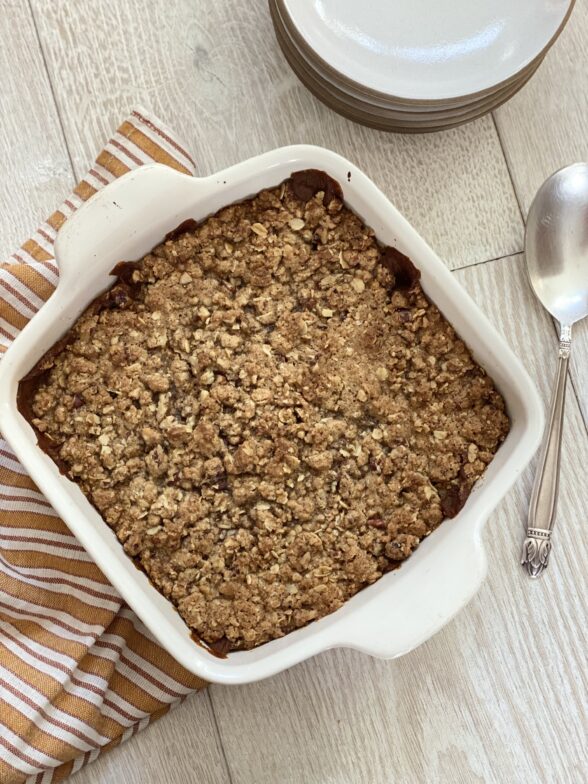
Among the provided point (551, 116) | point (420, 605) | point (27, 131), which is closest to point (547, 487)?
point (420, 605)

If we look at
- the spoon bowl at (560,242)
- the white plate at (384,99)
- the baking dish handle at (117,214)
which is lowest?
the spoon bowl at (560,242)

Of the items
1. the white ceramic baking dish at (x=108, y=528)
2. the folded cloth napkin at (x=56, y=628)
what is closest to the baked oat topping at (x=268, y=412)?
the white ceramic baking dish at (x=108, y=528)

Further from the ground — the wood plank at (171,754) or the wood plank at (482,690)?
the wood plank at (171,754)

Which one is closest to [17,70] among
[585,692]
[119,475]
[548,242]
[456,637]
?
[119,475]

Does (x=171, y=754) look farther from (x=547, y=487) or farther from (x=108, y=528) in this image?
(x=547, y=487)

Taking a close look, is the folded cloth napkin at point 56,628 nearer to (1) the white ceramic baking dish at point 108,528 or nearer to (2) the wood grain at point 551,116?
(1) the white ceramic baking dish at point 108,528

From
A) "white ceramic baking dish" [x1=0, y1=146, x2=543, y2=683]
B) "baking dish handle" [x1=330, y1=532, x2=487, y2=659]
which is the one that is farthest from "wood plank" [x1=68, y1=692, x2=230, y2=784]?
"baking dish handle" [x1=330, y1=532, x2=487, y2=659]

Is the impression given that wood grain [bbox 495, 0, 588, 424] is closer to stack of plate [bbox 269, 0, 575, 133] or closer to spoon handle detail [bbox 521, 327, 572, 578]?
stack of plate [bbox 269, 0, 575, 133]
